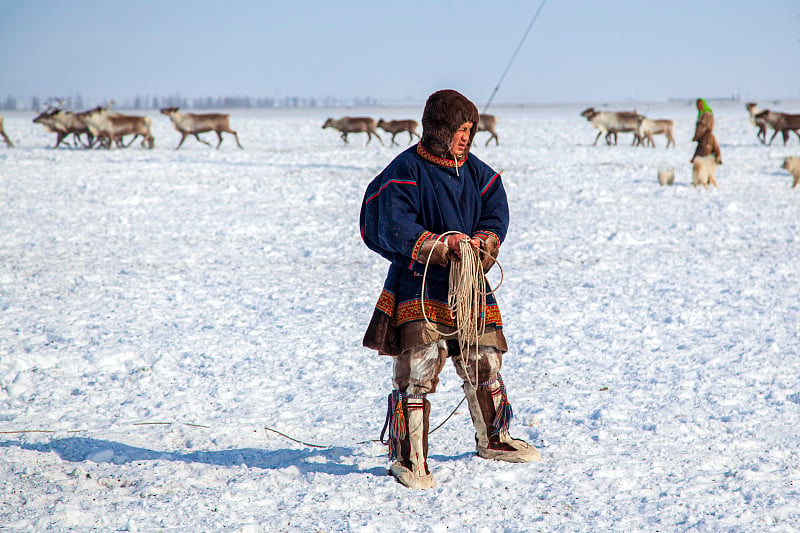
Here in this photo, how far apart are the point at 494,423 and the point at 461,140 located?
1.19 m

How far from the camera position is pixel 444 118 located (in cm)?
289

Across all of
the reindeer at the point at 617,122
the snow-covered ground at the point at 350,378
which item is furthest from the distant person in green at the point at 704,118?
the reindeer at the point at 617,122

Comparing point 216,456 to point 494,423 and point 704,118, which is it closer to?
point 494,423

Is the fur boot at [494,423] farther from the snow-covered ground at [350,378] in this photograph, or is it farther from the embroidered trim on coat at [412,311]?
the embroidered trim on coat at [412,311]

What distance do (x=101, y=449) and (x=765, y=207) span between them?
401 inches

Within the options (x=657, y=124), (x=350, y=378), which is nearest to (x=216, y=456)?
(x=350, y=378)

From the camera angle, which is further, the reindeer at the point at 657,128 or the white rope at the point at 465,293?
the reindeer at the point at 657,128

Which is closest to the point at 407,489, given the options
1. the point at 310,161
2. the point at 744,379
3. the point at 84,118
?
the point at 744,379

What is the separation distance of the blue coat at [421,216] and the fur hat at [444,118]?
0.15 feet

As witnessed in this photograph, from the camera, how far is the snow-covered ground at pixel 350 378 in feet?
9.30

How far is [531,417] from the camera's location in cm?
380

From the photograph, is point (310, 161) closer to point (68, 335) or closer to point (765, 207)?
point (765, 207)

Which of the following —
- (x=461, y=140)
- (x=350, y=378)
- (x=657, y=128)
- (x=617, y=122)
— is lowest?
(x=350, y=378)

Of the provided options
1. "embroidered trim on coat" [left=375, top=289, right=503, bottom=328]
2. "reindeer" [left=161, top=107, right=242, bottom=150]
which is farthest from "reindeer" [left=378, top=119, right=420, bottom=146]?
"embroidered trim on coat" [left=375, top=289, right=503, bottom=328]
